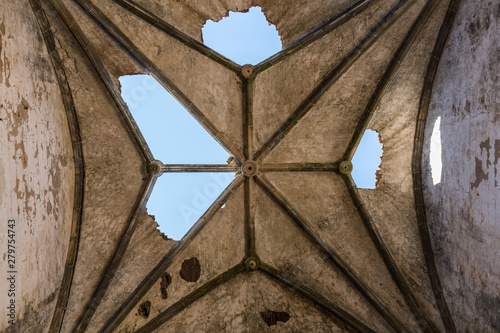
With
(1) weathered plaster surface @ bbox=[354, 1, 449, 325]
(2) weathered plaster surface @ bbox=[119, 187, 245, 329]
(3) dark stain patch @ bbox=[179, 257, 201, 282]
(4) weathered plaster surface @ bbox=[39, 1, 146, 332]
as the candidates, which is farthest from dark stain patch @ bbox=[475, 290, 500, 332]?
(4) weathered plaster surface @ bbox=[39, 1, 146, 332]

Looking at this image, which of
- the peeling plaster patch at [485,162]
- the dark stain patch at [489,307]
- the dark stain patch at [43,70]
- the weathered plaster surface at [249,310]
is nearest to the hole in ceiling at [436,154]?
the peeling plaster patch at [485,162]

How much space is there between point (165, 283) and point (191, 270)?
59 centimetres

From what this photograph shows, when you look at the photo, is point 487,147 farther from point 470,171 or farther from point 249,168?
point 249,168

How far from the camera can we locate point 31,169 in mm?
5602

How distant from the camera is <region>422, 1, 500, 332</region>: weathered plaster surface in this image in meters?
5.48

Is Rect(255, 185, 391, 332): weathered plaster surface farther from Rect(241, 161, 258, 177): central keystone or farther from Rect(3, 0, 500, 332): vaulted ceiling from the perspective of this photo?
Rect(241, 161, 258, 177): central keystone

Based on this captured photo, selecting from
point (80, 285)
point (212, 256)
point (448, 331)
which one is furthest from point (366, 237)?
point (80, 285)

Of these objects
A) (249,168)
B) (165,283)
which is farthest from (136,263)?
(249,168)

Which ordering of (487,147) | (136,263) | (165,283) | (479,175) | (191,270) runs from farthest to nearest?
1. (191,270)
2. (165,283)
3. (136,263)
4. (479,175)
5. (487,147)

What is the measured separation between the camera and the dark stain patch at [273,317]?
768 centimetres

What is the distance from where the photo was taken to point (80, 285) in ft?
21.4

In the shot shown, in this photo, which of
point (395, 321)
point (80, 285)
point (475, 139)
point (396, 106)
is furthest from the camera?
point (396, 106)

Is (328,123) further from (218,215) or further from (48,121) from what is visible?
(48,121)

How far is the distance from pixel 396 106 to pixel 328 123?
145 centimetres
